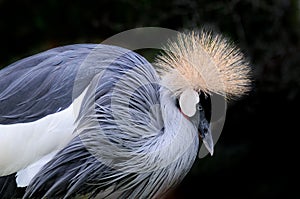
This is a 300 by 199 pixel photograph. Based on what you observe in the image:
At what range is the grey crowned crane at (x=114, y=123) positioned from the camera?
1.86 m

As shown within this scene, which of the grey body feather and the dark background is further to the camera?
the dark background

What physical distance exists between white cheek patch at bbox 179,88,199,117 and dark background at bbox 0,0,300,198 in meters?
1.11

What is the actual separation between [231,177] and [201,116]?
1268 millimetres

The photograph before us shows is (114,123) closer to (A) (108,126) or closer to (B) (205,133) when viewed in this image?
(A) (108,126)

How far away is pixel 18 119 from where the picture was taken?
190cm

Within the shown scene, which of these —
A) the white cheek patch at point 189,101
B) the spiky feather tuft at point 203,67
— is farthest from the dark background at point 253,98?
the white cheek patch at point 189,101

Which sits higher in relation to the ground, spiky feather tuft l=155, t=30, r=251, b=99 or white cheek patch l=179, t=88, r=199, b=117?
spiky feather tuft l=155, t=30, r=251, b=99

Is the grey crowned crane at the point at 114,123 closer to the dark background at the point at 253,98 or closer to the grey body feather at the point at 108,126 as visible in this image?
the grey body feather at the point at 108,126

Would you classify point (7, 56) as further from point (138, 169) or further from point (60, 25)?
point (138, 169)

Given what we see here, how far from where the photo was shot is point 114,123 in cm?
188

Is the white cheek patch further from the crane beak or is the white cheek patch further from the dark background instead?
the dark background

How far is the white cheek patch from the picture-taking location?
72.5 inches

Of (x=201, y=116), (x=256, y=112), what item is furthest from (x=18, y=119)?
(x=256, y=112)

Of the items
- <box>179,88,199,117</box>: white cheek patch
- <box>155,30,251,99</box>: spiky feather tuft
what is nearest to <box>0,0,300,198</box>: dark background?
<box>155,30,251,99</box>: spiky feather tuft
